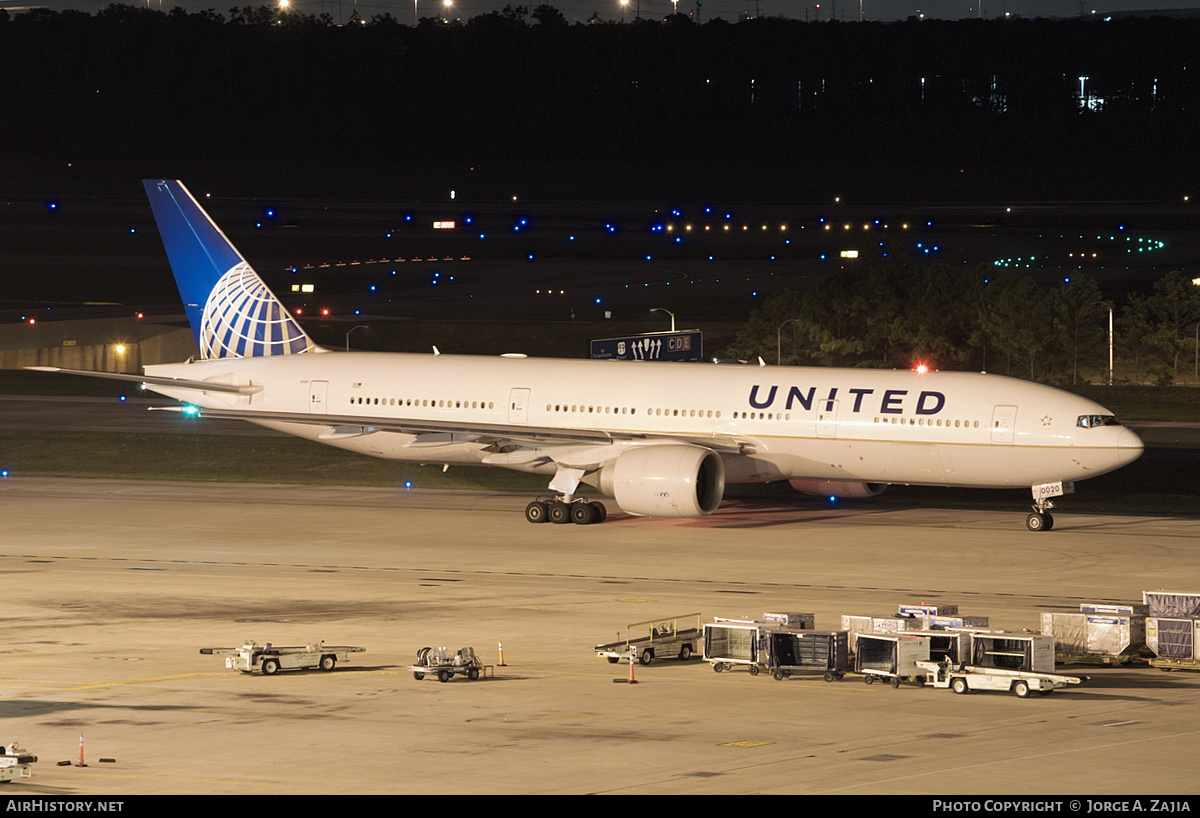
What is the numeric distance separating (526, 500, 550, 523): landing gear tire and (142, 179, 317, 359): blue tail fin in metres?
10.5

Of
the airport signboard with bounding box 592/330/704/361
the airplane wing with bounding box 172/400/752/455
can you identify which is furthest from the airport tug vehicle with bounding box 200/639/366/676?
the airport signboard with bounding box 592/330/704/361

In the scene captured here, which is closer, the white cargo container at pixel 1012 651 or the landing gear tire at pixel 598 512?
the white cargo container at pixel 1012 651

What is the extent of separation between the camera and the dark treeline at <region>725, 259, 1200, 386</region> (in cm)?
7450

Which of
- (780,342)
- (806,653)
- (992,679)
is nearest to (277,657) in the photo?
(806,653)

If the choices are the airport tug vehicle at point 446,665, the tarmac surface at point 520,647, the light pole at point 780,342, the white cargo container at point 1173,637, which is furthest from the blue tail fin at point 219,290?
the white cargo container at point 1173,637

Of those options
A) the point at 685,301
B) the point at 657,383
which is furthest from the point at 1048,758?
the point at 685,301

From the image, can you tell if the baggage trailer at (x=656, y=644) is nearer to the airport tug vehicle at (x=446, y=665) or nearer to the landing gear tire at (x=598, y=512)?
the airport tug vehicle at (x=446, y=665)

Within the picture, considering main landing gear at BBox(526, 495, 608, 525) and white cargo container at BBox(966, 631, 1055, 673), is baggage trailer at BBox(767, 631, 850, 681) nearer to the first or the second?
white cargo container at BBox(966, 631, 1055, 673)

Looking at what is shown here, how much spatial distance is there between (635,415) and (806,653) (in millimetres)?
18008

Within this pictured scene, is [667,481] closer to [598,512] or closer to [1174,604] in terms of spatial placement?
[598,512]

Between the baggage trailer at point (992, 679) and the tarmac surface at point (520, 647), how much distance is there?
0.85 ft

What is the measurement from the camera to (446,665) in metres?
26.1

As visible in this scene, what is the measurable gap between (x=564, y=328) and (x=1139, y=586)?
174 ft

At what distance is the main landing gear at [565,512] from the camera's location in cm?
4419
